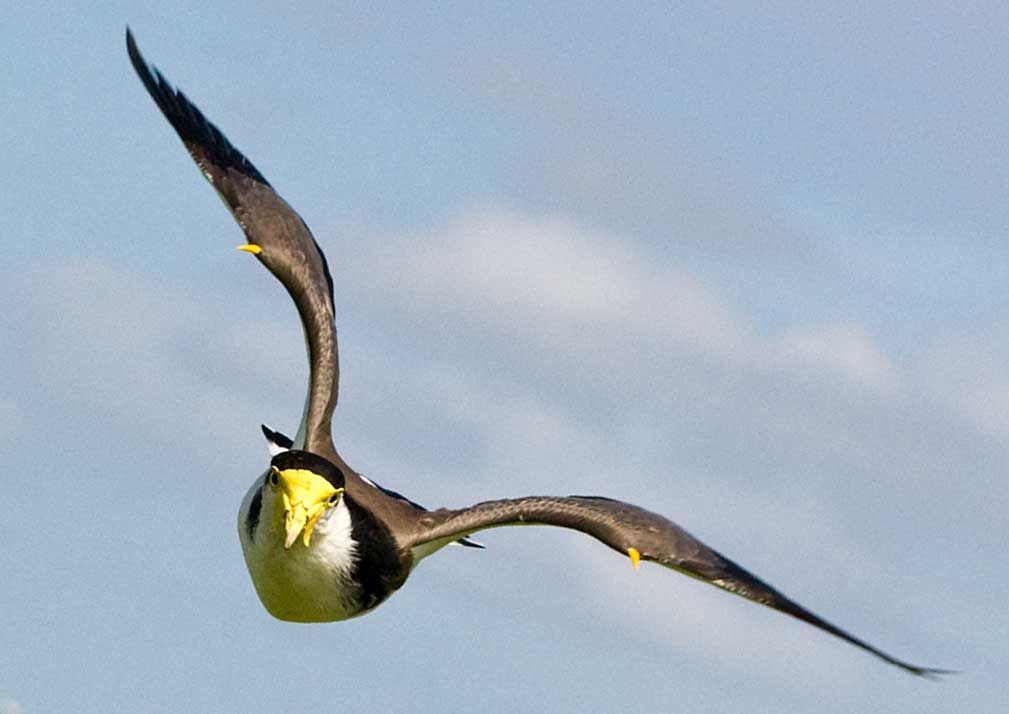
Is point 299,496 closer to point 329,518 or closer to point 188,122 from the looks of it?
point 329,518

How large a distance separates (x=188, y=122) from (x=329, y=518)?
722cm

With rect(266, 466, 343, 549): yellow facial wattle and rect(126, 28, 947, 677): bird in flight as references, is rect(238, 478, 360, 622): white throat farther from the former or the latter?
rect(266, 466, 343, 549): yellow facial wattle

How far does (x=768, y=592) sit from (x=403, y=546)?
3590 millimetres

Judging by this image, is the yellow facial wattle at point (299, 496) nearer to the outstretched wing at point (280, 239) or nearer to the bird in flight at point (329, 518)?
the bird in flight at point (329, 518)

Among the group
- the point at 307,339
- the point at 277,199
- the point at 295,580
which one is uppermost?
the point at 277,199

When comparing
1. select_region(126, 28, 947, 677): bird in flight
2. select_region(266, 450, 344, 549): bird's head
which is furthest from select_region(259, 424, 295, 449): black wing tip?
select_region(266, 450, 344, 549): bird's head

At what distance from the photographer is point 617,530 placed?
2111 centimetres

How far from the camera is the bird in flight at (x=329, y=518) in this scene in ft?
63.0

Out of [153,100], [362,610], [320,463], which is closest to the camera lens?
[320,463]

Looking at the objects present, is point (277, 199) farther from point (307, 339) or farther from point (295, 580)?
point (295, 580)

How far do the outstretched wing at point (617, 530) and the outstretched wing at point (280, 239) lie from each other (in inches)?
73.6

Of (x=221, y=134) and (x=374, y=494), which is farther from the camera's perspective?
(x=221, y=134)

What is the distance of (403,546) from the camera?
20672 mm

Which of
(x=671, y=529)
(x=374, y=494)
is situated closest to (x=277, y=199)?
(x=374, y=494)
